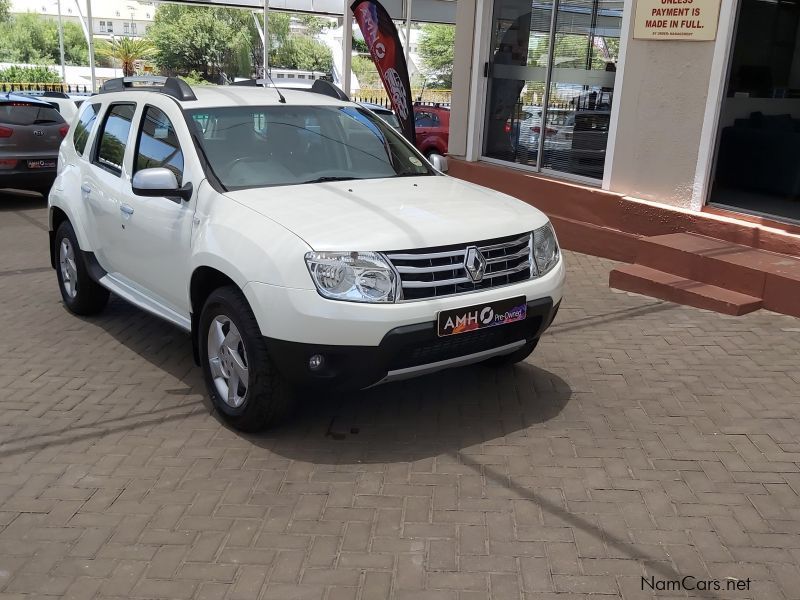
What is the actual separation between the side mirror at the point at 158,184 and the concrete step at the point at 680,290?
4.29 metres

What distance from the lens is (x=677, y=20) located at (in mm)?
7477

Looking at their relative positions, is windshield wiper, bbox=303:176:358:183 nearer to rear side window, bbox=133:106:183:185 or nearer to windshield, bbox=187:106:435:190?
windshield, bbox=187:106:435:190

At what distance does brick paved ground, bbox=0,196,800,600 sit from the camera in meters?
3.12

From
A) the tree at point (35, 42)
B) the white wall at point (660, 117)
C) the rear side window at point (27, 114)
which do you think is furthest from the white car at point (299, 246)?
the tree at point (35, 42)

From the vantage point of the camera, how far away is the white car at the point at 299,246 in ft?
12.4

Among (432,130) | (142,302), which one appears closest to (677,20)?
(142,302)

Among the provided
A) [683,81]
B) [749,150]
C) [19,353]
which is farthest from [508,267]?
[749,150]

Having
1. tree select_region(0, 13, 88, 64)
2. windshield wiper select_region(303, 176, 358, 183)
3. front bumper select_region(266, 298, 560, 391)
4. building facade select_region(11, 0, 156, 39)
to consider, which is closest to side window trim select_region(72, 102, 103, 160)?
windshield wiper select_region(303, 176, 358, 183)

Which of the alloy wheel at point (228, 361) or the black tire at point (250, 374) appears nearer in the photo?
the black tire at point (250, 374)

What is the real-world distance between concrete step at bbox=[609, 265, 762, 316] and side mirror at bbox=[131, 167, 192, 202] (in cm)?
429

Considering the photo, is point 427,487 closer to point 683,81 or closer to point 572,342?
point 572,342

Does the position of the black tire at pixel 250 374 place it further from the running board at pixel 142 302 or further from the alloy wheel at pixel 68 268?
the alloy wheel at pixel 68 268

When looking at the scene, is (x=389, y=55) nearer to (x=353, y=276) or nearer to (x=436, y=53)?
(x=353, y=276)

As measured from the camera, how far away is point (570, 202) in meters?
8.84
